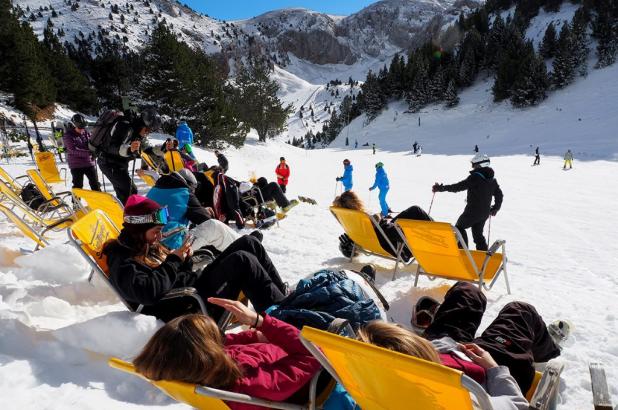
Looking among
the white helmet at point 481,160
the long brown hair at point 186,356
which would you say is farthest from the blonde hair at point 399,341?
the white helmet at point 481,160

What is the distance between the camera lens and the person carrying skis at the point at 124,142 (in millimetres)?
5621

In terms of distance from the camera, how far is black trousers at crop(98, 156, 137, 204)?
19.2ft

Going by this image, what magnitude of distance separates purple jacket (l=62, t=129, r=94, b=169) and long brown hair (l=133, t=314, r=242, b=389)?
22.0 ft

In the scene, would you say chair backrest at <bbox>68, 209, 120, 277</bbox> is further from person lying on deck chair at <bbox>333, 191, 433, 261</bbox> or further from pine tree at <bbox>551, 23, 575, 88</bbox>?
pine tree at <bbox>551, 23, 575, 88</bbox>

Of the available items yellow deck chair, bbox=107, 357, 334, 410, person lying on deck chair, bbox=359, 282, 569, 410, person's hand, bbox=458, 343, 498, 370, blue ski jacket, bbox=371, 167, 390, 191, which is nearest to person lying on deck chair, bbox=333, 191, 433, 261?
person lying on deck chair, bbox=359, 282, 569, 410

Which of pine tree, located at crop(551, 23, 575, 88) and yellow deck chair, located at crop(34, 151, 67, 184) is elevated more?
pine tree, located at crop(551, 23, 575, 88)

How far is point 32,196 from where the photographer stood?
6.82m

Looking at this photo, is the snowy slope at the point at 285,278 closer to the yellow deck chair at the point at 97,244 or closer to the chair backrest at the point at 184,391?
the yellow deck chair at the point at 97,244

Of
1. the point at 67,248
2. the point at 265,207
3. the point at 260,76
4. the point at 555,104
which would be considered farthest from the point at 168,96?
the point at 555,104

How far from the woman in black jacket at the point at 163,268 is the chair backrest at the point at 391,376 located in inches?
49.3

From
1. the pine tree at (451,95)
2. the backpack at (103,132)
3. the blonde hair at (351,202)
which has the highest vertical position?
the pine tree at (451,95)

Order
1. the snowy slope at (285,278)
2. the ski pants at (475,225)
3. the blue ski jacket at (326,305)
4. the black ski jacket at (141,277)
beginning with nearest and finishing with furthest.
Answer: the snowy slope at (285,278), the blue ski jacket at (326,305), the black ski jacket at (141,277), the ski pants at (475,225)

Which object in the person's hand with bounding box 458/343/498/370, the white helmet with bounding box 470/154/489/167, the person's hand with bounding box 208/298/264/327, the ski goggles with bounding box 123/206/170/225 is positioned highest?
the white helmet with bounding box 470/154/489/167

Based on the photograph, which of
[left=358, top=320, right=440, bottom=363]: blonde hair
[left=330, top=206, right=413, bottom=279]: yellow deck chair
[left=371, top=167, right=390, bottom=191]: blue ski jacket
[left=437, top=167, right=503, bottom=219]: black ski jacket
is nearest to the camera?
[left=358, top=320, right=440, bottom=363]: blonde hair
